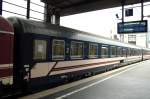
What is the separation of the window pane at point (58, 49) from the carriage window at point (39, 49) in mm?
784

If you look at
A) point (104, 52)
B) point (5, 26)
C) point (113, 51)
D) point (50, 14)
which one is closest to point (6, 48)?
point (5, 26)

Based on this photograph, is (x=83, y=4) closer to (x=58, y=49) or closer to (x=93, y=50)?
(x=93, y=50)

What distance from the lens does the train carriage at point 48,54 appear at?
9.06m

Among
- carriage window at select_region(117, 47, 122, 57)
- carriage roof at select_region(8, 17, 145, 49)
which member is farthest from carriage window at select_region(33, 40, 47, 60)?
carriage window at select_region(117, 47, 122, 57)

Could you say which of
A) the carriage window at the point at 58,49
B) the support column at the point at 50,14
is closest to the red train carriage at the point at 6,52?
the carriage window at the point at 58,49

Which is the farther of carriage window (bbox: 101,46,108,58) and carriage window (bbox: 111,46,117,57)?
carriage window (bbox: 111,46,117,57)

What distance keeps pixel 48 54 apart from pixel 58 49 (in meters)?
0.93

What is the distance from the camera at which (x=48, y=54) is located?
1064 cm

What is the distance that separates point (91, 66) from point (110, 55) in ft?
17.0

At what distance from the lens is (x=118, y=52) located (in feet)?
78.8

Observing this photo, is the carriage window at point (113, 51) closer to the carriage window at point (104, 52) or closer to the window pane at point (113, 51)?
the window pane at point (113, 51)

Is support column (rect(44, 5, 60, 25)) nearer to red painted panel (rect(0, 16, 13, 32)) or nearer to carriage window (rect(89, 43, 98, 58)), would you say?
carriage window (rect(89, 43, 98, 58))

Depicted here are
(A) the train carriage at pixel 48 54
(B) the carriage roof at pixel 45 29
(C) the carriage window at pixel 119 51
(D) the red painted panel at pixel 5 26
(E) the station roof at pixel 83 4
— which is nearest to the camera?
(D) the red painted panel at pixel 5 26

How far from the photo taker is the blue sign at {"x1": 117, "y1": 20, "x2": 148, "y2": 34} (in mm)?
22189
